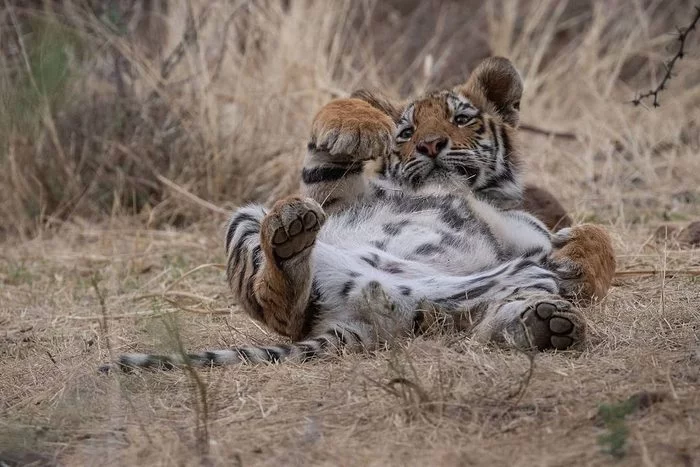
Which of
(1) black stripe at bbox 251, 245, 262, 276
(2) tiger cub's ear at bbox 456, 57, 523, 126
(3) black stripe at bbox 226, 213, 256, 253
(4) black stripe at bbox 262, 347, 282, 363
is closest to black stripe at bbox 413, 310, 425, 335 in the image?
(4) black stripe at bbox 262, 347, 282, 363

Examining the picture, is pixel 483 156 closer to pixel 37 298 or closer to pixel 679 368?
pixel 679 368

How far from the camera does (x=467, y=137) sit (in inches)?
195

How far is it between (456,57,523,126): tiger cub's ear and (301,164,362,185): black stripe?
92 cm

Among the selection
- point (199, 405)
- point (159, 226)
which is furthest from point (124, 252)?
point (199, 405)

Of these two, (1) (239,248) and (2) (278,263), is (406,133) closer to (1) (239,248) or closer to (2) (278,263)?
(1) (239,248)

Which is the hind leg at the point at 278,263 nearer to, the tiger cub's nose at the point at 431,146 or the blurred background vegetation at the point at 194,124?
the tiger cub's nose at the point at 431,146

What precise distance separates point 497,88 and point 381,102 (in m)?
0.61

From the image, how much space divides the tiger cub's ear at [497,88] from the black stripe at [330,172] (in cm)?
92

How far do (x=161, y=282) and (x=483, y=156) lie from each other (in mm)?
2111

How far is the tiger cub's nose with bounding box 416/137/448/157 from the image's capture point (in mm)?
4762

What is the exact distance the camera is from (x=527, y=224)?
15.3ft

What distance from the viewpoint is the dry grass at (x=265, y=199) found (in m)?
2.88

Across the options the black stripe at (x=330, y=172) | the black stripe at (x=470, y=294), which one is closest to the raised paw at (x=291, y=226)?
the black stripe at (x=470, y=294)

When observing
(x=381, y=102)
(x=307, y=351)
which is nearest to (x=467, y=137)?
(x=381, y=102)
